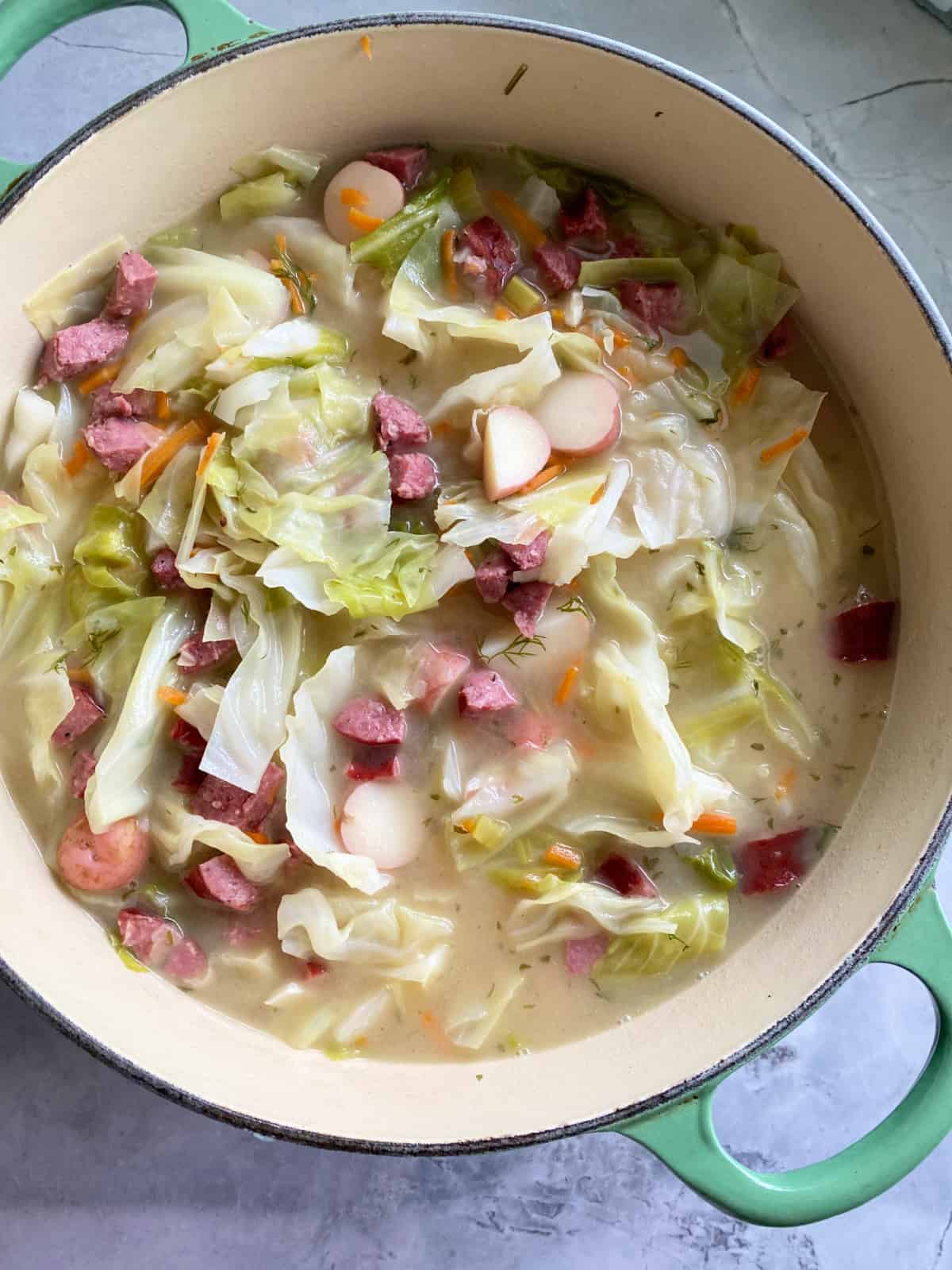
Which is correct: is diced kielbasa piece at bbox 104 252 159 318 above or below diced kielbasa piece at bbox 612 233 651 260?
below

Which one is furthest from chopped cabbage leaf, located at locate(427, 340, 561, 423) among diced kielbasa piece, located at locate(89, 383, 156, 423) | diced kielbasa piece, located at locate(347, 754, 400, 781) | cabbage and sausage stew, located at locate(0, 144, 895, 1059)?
diced kielbasa piece, located at locate(347, 754, 400, 781)

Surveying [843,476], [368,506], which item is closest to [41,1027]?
[368,506]

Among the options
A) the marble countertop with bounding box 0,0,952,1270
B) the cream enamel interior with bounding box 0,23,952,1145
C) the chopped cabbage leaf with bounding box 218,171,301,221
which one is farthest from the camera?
the marble countertop with bounding box 0,0,952,1270

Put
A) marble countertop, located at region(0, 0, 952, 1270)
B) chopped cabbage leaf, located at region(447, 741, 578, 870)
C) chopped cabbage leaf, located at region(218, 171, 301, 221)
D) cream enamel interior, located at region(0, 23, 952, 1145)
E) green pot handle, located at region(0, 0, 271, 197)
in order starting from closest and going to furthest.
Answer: green pot handle, located at region(0, 0, 271, 197)
cream enamel interior, located at region(0, 23, 952, 1145)
chopped cabbage leaf, located at region(447, 741, 578, 870)
chopped cabbage leaf, located at region(218, 171, 301, 221)
marble countertop, located at region(0, 0, 952, 1270)

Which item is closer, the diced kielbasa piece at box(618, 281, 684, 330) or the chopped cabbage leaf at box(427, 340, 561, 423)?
the chopped cabbage leaf at box(427, 340, 561, 423)

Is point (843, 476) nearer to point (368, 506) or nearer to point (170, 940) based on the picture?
point (368, 506)

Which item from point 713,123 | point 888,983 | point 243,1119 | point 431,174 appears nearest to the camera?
point 243,1119

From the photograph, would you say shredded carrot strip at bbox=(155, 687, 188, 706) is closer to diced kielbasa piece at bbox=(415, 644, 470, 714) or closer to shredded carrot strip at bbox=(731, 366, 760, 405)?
diced kielbasa piece at bbox=(415, 644, 470, 714)
